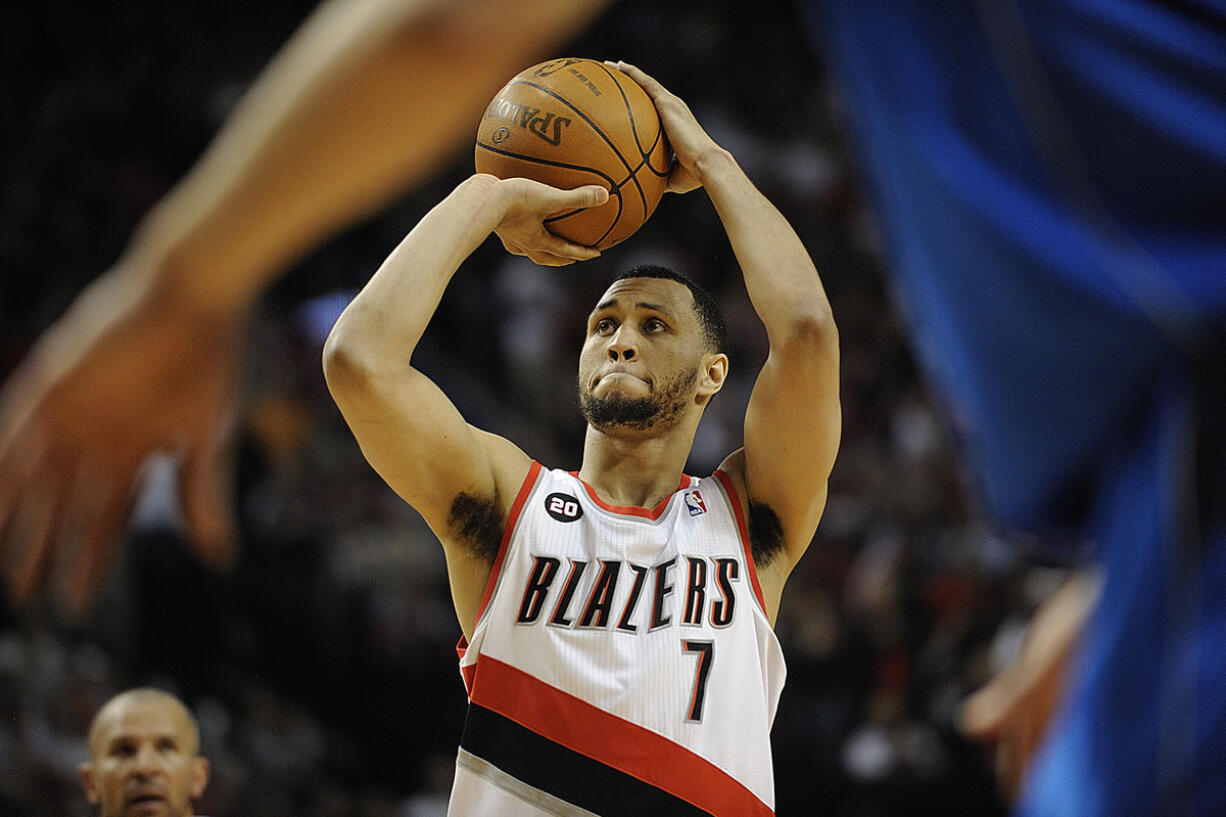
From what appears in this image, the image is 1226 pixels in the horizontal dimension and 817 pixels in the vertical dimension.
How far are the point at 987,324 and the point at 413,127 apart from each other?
0.86m

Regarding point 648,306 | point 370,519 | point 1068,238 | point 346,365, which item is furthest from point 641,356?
point 370,519

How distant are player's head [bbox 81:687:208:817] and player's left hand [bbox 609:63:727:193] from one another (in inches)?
103

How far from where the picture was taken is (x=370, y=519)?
938 cm

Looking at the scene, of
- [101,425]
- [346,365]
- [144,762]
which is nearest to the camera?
[101,425]

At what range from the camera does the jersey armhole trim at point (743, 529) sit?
10.2 ft

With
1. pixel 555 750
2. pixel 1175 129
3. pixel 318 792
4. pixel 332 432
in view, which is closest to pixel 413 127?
pixel 1175 129

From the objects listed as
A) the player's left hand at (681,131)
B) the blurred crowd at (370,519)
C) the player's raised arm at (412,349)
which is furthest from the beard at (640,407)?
the blurred crowd at (370,519)

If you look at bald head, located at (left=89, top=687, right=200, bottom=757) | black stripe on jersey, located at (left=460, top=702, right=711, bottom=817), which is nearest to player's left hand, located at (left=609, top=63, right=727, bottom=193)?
black stripe on jersey, located at (left=460, top=702, right=711, bottom=817)

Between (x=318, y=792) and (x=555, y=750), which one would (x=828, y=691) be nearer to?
(x=318, y=792)

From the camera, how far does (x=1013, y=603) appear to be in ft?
30.9

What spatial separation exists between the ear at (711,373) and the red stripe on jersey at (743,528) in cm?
20

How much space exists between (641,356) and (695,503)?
36 cm

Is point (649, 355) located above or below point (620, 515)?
above

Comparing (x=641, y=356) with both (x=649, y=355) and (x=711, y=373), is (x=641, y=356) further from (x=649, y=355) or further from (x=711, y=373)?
(x=711, y=373)
